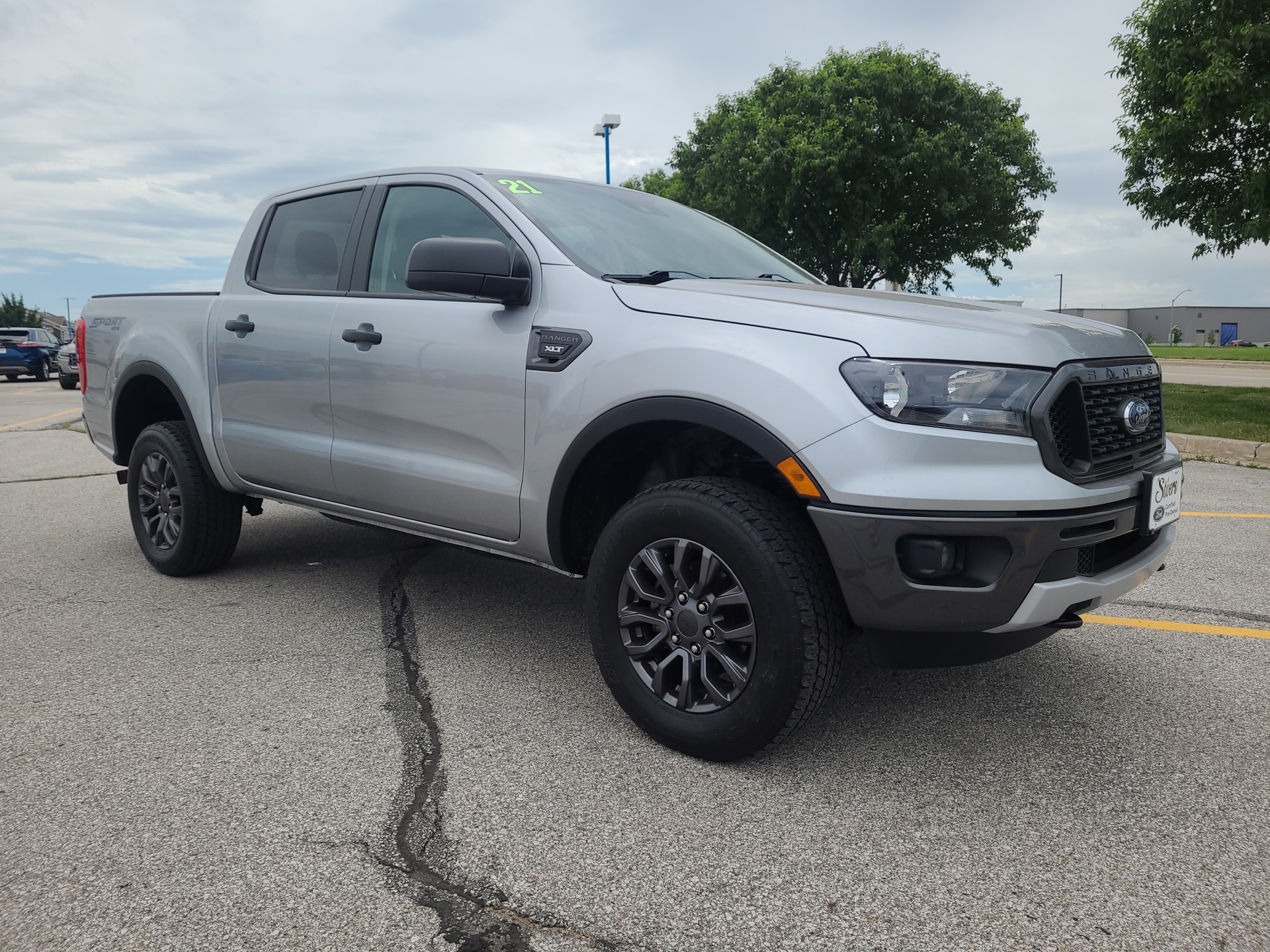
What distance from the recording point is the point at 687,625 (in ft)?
9.34

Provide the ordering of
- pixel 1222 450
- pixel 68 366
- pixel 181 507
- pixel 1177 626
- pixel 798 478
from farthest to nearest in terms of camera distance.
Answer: pixel 68 366
pixel 1222 450
pixel 181 507
pixel 1177 626
pixel 798 478

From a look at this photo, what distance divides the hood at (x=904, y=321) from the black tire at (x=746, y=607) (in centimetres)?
50

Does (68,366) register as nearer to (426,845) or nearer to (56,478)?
(56,478)

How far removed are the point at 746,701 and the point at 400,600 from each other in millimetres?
2344

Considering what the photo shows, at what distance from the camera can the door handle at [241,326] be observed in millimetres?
4391

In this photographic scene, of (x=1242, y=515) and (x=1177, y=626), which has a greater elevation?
(x=1242, y=515)

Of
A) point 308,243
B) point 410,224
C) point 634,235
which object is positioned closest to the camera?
point 634,235

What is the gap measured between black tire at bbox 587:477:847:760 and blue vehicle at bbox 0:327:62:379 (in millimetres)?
31132

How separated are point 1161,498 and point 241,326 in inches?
146

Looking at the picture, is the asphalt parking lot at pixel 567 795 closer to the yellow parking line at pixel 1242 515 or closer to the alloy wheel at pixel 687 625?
the alloy wheel at pixel 687 625

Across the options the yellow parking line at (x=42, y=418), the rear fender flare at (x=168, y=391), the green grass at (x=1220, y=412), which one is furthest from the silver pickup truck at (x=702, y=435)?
the yellow parking line at (x=42, y=418)

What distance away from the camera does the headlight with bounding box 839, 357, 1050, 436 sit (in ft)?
8.16

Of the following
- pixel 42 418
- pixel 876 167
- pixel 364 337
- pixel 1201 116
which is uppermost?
pixel 876 167

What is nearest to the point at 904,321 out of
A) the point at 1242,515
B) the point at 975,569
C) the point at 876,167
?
the point at 975,569
